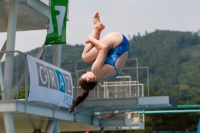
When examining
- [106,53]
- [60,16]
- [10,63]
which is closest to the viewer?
[106,53]

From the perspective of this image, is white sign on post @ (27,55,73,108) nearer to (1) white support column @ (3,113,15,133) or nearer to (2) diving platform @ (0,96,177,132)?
(2) diving platform @ (0,96,177,132)

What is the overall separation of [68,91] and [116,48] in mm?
9398

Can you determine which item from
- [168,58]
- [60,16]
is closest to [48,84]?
[60,16]

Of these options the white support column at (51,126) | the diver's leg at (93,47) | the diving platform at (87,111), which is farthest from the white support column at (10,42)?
the diver's leg at (93,47)

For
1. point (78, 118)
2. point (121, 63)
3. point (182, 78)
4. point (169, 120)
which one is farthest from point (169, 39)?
point (121, 63)

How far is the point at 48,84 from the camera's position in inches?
535

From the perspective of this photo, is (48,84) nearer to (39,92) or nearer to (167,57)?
(39,92)

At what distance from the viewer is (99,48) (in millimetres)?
5867

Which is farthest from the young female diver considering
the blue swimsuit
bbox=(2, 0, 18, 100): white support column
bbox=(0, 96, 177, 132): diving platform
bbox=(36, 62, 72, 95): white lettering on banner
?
bbox=(2, 0, 18, 100): white support column

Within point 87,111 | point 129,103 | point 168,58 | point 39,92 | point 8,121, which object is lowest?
point 8,121

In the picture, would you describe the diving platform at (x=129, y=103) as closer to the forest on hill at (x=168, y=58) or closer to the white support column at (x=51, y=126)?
the white support column at (x=51, y=126)

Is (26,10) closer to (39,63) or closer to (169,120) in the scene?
(39,63)

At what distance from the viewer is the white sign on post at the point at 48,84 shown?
12.8 metres

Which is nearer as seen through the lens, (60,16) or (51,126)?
(60,16)
